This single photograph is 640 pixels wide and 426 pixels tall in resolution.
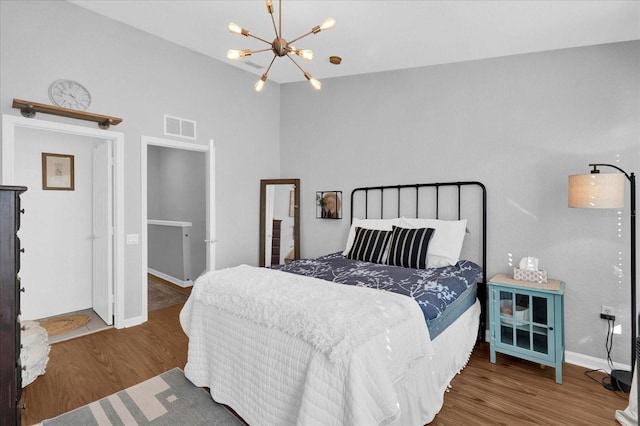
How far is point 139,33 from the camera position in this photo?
348cm

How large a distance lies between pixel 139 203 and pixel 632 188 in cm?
440

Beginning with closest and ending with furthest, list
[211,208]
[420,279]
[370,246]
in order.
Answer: [420,279], [370,246], [211,208]

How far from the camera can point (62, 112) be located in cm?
291

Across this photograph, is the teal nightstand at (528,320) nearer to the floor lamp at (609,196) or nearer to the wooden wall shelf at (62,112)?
the floor lamp at (609,196)

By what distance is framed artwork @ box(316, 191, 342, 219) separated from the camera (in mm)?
4285

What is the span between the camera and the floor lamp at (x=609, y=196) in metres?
2.38

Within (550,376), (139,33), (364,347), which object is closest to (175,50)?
(139,33)

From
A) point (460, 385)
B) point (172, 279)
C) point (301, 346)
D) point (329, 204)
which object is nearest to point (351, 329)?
Answer: point (301, 346)

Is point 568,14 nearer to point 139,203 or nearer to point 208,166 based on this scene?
point 208,166

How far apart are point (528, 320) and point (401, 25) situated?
8.74 ft

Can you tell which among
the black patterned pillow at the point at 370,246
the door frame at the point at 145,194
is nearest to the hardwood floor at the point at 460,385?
the door frame at the point at 145,194

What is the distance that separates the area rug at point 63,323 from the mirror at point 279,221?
2136mm

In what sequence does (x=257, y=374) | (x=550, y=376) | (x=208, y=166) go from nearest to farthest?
(x=257, y=374) → (x=550, y=376) → (x=208, y=166)

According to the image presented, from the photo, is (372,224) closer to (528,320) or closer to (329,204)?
(329,204)
